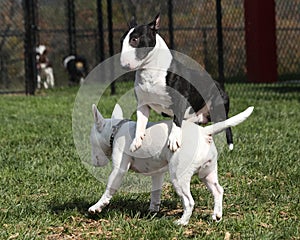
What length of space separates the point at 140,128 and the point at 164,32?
10.5 metres

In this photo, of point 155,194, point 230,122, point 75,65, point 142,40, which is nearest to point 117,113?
point 155,194

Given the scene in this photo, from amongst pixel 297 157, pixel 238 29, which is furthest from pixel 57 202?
pixel 238 29

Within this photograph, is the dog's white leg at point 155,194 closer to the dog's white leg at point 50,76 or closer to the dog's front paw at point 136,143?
the dog's front paw at point 136,143

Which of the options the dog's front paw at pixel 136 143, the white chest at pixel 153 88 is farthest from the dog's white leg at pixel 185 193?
the white chest at pixel 153 88

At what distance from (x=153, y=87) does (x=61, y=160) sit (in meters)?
2.38

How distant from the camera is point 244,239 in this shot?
11.6 feet

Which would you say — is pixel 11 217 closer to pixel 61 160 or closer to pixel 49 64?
pixel 61 160

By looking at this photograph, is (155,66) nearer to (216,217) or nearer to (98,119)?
(98,119)

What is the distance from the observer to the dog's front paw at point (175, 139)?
146 inches

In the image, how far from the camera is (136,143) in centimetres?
380

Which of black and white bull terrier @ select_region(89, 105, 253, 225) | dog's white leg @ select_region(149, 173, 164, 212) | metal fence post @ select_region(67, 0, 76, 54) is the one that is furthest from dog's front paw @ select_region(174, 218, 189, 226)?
metal fence post @ select_region(67, 0, 76, 54)

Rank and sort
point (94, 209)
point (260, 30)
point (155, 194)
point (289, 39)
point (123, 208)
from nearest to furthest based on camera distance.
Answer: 1. point (94, 209)
2. point (155, 194)
3. point (123, 208)
4. point (260, 30)
5. point (289, 39)

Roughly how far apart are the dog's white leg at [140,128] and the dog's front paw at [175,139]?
0.17 metres

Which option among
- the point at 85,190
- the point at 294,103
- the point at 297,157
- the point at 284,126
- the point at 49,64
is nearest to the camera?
the point at 85,190
